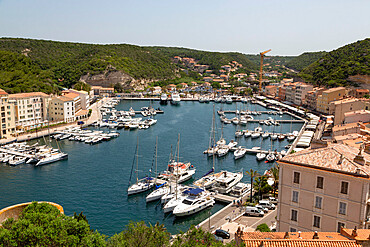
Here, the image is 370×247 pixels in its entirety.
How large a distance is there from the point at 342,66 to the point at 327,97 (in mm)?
23368

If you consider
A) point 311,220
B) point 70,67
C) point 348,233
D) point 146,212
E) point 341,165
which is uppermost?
point 70,67

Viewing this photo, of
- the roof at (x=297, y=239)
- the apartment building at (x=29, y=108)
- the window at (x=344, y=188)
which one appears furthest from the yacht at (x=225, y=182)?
the apartment building at (x=29, y=108)

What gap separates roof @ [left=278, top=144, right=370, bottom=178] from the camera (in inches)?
601

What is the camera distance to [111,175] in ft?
118

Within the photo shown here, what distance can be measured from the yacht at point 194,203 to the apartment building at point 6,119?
34.6 metres

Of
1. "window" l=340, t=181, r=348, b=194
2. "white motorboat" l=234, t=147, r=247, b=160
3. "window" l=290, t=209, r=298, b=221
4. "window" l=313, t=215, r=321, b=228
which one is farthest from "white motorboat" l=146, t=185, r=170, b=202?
"window" l=340, t=181, r=348, b=194

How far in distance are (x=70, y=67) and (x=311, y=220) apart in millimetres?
119229

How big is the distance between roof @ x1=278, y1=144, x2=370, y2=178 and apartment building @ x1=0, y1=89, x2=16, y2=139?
4583 centimetres

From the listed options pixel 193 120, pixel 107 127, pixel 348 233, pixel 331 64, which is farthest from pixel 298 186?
pixel 331 64

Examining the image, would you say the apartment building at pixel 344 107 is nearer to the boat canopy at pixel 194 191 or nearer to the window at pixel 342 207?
the boat canopy at pixel 194 191

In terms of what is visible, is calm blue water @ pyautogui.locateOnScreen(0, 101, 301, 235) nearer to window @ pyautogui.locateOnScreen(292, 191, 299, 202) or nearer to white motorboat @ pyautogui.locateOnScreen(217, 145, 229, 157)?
white motorboat @ pyautogui.locateOnScreen(217, 145, 229, 157)

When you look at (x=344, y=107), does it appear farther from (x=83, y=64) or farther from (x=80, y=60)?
(x=80, y=60)

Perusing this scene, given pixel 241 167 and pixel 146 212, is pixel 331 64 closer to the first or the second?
pixel 241 167

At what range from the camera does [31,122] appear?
57375mm
